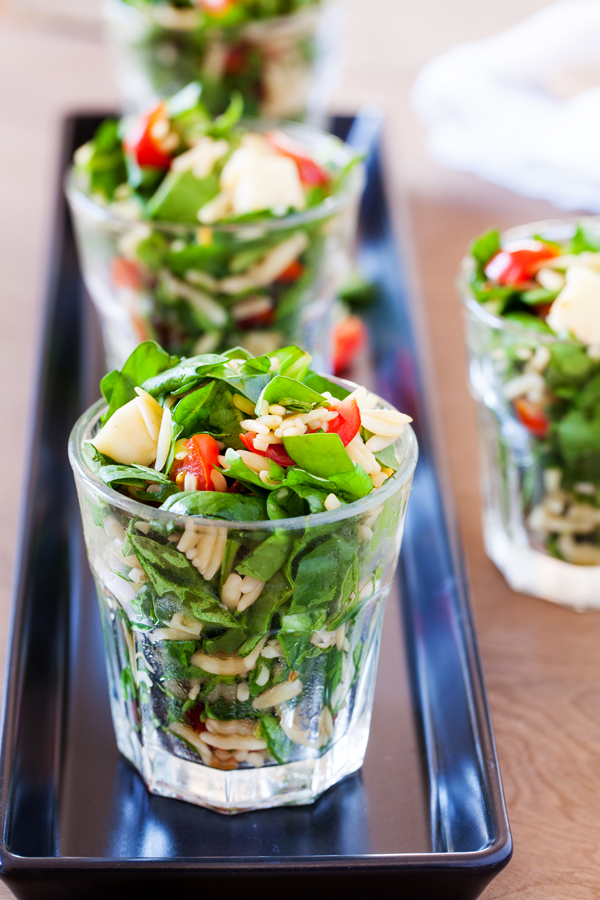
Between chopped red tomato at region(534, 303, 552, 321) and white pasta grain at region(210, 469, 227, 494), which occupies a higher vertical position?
white pasta grain at region(210, 469, 227, 494)

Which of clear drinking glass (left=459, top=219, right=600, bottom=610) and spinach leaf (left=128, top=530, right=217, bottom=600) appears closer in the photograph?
spinach leaf (left=128, top=530, right=217, bottom=600)

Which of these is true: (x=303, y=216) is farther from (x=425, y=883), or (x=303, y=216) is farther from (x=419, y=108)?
(x=419, y=108)

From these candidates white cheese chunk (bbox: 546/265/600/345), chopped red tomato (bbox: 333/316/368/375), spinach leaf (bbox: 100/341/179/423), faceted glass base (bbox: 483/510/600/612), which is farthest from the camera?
chopped red tomato (bbox: 333/316/368/375)

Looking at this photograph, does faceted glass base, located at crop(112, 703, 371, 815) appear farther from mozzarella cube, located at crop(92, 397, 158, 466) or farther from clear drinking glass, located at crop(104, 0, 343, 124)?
clear drinking glass, located at crop(104, 0, 343, 124)

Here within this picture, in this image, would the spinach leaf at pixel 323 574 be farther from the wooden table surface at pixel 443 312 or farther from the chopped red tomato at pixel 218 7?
the chopped red tomato at pixel 218 7

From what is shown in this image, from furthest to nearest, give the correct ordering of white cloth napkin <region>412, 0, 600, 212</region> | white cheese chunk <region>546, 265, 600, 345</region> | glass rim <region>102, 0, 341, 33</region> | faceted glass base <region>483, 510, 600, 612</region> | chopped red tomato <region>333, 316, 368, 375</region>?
white cloth napkin <region>412, 0, 600, 212</region> < glass rim <region>102, 0, 341, 33</region> < chopped red tomato <region>333, 316, 368, 375</region> < faceted glass base <region>483, 510, 600, 612</region> < white cheese chunk <region>546, 265, 600, 345</region>

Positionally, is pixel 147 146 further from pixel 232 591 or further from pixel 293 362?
pixel 232 591

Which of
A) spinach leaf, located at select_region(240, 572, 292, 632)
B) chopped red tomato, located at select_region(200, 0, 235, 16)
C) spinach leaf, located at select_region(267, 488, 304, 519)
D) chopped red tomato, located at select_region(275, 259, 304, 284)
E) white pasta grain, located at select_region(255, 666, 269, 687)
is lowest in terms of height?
white pasta grain, located at select_region(255, 666, 269, 687)

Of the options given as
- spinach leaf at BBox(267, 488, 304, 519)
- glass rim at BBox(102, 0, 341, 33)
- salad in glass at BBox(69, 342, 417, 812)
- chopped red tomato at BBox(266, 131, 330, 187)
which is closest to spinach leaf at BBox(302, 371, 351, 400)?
salad in glass at BBox(69, 342, 417, 812)

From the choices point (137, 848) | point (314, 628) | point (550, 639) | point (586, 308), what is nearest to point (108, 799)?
point (137, 848)
